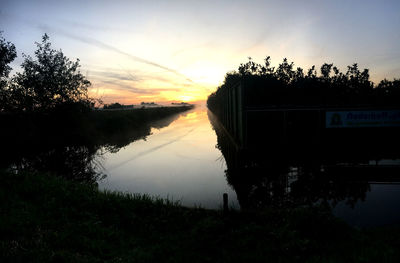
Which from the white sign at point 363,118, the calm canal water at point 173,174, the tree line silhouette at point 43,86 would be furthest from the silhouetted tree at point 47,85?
the white sign at point 363,118

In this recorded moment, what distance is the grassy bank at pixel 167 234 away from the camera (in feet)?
14.0

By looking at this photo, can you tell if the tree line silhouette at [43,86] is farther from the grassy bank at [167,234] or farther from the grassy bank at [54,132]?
the grassy bank at [167,234]

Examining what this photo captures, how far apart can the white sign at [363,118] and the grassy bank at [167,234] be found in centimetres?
1020

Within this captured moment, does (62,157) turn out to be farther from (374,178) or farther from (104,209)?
(374,178)

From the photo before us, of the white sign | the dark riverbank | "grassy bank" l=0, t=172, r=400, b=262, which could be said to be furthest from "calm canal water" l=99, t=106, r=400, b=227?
the white sign

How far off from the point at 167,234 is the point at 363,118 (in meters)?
14.4

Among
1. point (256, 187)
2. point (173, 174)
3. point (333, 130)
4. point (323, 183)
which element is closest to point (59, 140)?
point (173, 174)

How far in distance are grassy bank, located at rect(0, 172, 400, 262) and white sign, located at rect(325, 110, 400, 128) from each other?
1020cm

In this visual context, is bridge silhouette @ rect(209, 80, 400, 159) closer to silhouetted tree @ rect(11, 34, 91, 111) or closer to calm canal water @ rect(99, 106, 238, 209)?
calm canal water @ rect(99, 106, 238, 209)

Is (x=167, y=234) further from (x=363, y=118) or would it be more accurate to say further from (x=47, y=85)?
(x=47, y=85)

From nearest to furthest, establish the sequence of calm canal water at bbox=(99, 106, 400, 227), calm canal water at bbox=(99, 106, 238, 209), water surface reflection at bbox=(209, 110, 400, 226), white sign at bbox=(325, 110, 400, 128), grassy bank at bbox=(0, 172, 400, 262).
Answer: grassy bank at bbox=(0, 172, 400, 262), water surface reflection at bbox=(209, 110, 400, 226), calm canal water at bbox=(99, 106, 400, 227), calm canal water at bbox=(99, 106, 238, 209), white sign at bbox=(325, 110, 400, 128)

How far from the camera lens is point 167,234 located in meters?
5.53

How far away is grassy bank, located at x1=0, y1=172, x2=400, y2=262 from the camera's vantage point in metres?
4.28

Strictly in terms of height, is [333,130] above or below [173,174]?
above
